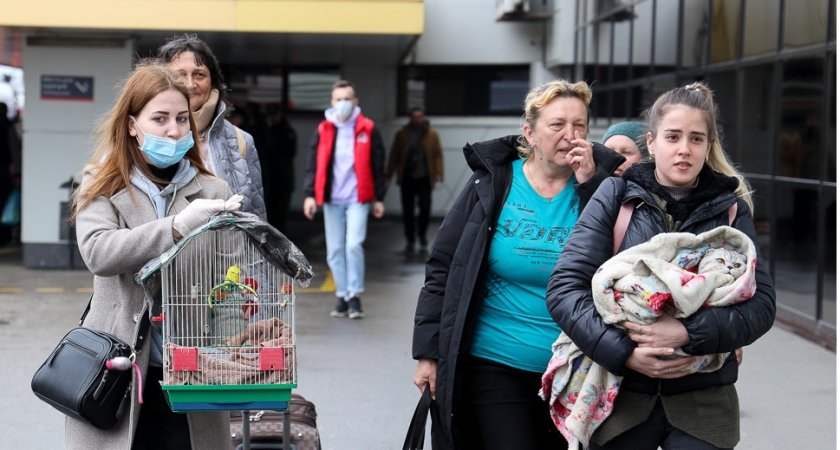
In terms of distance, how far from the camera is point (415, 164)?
15.6 metres

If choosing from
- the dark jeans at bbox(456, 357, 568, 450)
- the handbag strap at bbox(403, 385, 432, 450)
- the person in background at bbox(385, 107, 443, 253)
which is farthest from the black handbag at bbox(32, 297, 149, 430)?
the person in background at bbox(385, 107, 443, 253)

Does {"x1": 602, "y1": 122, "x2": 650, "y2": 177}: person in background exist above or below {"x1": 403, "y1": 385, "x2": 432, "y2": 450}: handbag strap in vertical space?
above

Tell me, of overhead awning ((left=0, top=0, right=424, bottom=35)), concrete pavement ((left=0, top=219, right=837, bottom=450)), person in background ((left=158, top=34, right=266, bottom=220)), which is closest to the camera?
person in background ((left=158, top=34, right=266, bottom=220))

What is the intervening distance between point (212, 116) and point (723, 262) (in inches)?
98.0

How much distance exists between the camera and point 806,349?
28.5ft

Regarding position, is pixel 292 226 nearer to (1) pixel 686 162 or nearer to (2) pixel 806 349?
(2) pixel 806 349

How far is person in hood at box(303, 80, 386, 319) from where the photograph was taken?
9.39 meters

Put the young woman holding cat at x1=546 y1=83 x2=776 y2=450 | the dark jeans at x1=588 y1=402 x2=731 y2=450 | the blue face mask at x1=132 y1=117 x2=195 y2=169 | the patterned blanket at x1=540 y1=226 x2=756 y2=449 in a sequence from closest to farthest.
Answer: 1. the patterned blanket at x1=540 y1=226 x2=756 y2=449
2. the young woman holding cat at x1=546 y1=83 x2=776 y2=450
3. the dark jeans at x1=588 y1=402 x2=731 y2=450
4. the blue face mask at x1=132 y1=117 x2=195 y2=169

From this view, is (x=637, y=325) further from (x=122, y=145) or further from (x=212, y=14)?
(x=212, y=14)

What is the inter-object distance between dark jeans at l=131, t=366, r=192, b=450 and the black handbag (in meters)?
0.12

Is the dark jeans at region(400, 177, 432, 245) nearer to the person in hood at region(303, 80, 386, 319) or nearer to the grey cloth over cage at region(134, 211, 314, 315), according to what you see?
the person in hood at region(303, 80, 386, 319)

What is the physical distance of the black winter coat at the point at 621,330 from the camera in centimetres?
317

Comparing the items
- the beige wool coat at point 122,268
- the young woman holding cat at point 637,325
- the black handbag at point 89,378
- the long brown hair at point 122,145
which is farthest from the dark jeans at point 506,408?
the long brown hair at point 122,145

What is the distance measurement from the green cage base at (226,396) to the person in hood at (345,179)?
5873 millimetres
